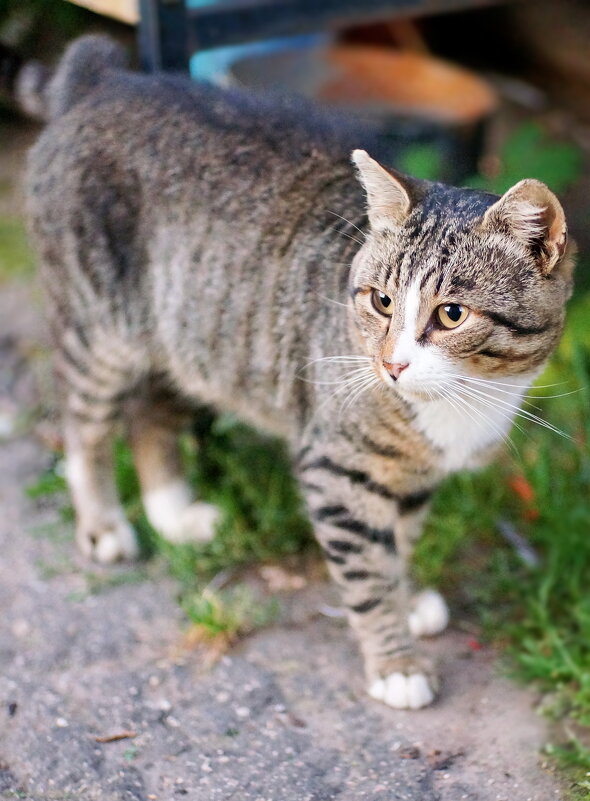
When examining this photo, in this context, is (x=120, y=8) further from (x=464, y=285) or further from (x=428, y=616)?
(x=428, y=616)

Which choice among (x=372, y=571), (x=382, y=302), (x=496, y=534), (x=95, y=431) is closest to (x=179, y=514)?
(x=95, y=431)

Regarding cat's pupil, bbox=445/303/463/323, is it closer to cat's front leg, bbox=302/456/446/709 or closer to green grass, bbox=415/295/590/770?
cat's front leg, bbox=302/456/446/709

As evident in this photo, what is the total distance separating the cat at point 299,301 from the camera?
249cm

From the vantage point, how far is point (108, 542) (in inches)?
146

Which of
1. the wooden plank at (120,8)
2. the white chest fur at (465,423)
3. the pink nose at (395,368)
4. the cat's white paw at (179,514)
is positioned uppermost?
the wooden plank at (120,8)

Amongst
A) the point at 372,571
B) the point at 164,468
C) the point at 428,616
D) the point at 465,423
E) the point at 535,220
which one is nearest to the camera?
the point at 535,220

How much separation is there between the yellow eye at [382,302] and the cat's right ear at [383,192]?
0.19 meters

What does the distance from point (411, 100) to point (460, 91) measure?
0.29m

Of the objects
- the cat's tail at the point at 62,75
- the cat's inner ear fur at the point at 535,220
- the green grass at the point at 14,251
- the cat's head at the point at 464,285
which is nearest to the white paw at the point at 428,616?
the cat's head at the point at 464,285

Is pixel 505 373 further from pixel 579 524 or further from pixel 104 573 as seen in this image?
pixel 104 573

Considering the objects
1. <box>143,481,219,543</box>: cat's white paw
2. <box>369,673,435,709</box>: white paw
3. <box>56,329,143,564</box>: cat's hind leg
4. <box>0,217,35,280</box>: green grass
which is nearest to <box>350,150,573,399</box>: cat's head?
<box>369,673,435,709</box>: white paw

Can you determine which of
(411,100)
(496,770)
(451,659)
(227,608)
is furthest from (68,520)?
(411,100)

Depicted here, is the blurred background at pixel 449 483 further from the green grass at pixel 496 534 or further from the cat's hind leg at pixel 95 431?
the cat's hind leg at pixel 95 431

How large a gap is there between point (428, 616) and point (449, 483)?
2.36 ft
